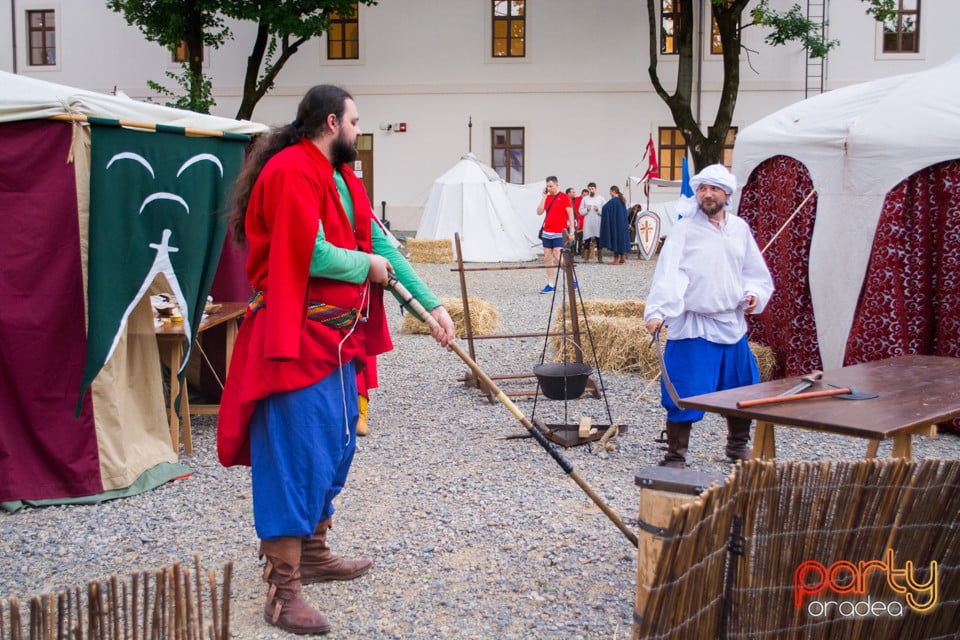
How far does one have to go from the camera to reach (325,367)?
3.12 metres

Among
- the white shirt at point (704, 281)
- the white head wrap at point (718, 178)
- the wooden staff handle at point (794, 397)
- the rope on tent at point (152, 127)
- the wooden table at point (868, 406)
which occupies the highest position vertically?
the rope on tent at point (152, 127)

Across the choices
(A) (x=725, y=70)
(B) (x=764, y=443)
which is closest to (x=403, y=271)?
(B) (x=764, y=443)

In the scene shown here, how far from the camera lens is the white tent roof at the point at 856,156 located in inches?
241

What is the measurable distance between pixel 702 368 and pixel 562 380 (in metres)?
1.00

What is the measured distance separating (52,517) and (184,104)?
17849mm

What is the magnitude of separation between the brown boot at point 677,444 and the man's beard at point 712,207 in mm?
1072

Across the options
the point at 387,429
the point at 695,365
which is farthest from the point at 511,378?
the point at 695,365

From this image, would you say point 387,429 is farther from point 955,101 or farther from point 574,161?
point 574,161

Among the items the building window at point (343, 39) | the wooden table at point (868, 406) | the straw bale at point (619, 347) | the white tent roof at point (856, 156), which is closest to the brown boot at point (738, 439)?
the wooden table at point (868, 406)

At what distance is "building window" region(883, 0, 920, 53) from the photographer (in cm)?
2394

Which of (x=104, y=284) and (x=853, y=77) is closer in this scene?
(x=104, y=284)

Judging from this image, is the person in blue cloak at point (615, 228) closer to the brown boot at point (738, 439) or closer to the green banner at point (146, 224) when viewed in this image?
the brown boot at point (738, 439)

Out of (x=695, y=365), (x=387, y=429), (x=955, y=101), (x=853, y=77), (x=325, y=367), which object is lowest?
(x=387, y=429)

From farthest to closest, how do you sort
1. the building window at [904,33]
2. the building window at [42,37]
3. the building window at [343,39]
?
the building window at [42,37]
the building window at [343,39]
the building window at [904,33]
